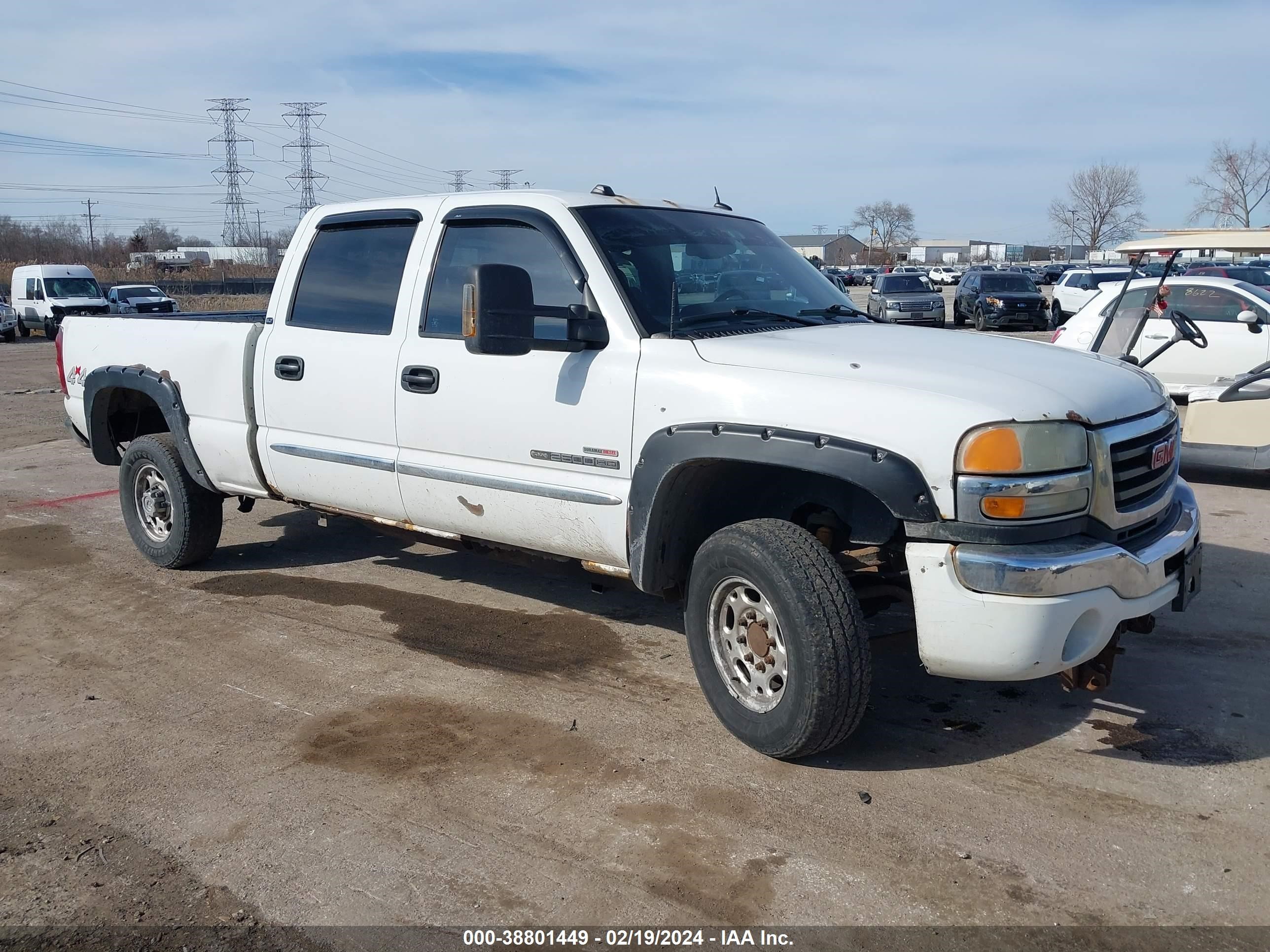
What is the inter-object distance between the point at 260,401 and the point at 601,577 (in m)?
2.05

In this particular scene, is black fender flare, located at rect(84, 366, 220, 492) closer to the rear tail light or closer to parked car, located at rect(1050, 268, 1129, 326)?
the rear tail light

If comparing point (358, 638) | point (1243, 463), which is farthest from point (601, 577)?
point (1243, 463)

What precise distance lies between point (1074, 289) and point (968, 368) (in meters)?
26.4

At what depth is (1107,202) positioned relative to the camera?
309 ft

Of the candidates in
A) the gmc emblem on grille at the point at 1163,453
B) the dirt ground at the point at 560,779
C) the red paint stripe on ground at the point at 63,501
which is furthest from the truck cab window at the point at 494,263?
the red paint stripe on ground at the point at 63,501

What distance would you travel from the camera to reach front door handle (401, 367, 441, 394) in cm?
485

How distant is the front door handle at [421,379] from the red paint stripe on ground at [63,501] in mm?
4486

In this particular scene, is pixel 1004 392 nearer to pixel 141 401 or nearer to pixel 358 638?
pixel 358 638

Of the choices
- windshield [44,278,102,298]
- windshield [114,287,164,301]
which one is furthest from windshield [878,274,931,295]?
windshield [44,278,102,298]

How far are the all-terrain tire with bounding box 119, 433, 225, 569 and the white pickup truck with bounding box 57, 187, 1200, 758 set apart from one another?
12.1 inches

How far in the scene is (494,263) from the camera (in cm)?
468

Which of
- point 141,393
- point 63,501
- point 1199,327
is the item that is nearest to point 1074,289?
point 1199,327

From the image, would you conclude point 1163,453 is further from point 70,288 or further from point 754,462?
point 70,288

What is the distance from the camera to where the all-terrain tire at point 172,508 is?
630 cm
